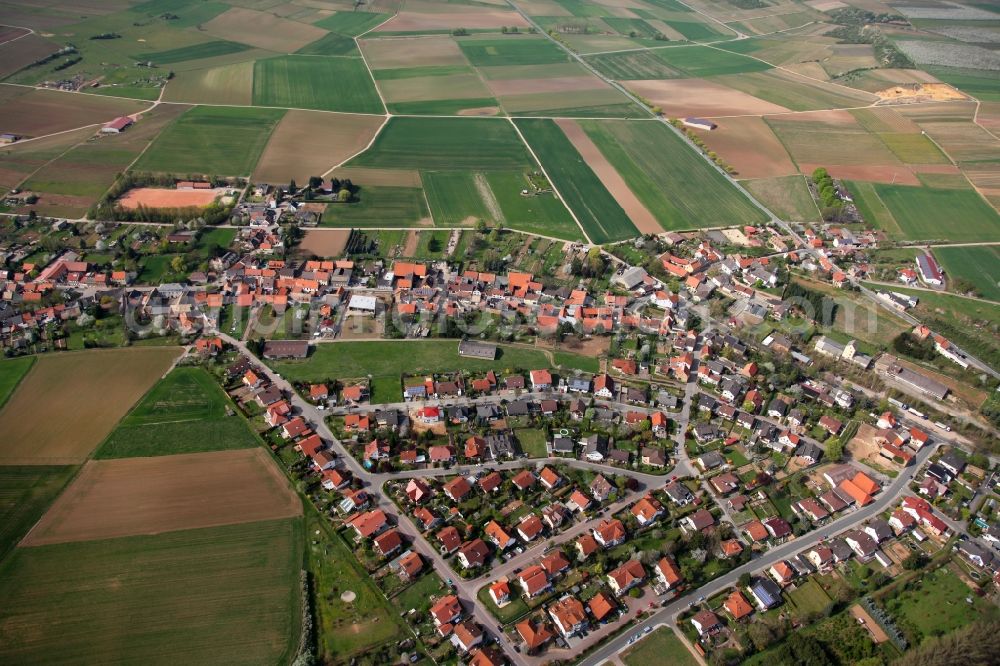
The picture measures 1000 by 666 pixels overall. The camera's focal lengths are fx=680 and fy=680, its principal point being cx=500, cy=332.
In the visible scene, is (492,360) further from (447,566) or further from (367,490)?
(447,566)

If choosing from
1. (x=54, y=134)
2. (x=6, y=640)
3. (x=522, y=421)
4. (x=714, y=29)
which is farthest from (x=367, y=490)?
(x=714, y=29)

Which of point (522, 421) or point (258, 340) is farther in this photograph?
point (258, 340)

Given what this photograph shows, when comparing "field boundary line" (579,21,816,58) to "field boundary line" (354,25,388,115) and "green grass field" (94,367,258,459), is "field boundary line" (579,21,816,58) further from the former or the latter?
"green grass field" (94,367,258,459)

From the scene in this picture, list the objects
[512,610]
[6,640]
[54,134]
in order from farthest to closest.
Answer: [54,134], [512,610], [6,640]

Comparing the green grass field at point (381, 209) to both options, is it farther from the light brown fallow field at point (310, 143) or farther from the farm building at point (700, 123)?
the farm building at point (700, 123)

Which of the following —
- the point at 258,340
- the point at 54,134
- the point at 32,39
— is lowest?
the point at 258,340

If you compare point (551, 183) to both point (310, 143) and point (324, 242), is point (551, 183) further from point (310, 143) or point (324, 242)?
point (310, 143)

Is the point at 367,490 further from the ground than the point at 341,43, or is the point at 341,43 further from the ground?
the point at 341,43
